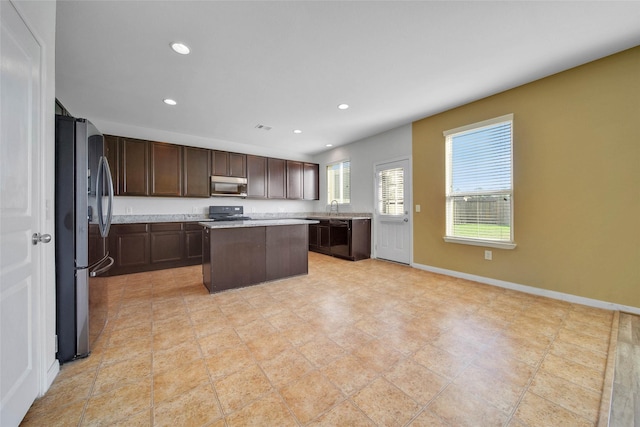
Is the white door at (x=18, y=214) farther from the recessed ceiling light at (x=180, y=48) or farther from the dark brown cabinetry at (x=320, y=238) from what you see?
the dark brown cabinetry at (x=320, y=238)

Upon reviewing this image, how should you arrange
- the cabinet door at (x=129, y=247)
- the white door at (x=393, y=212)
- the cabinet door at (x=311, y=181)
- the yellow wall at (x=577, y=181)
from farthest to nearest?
the cabinet door at (x=311, y=181), the white door at (x=393, y=212), the cabinet door at (x=129, y=247), the yellow wall at (x=577, y=181)

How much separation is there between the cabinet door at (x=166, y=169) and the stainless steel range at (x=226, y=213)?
2.55ft

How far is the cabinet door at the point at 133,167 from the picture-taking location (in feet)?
13.6

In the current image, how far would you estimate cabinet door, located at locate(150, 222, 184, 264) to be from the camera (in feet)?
13.9

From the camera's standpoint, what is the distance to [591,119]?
261cm

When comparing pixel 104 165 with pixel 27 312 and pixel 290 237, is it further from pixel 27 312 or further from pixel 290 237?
pixel 290 237

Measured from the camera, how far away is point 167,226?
436 centimetres

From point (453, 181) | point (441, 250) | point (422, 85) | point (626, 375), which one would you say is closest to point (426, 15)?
point (422, 85)

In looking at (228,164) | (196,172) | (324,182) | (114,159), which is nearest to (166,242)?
(196,172)

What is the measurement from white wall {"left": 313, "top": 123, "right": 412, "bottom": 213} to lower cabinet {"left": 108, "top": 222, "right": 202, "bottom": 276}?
3.45 meters

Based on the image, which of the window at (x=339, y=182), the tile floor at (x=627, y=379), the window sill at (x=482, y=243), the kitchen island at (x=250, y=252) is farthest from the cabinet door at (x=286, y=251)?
the tile floor at (x=627, y=379)

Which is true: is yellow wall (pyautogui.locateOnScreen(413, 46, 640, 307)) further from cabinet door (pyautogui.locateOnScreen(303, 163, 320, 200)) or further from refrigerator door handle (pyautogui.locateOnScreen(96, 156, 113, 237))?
refrigerator door handle (pyautogui.locateOnScreen(96, 156, 113, 237))

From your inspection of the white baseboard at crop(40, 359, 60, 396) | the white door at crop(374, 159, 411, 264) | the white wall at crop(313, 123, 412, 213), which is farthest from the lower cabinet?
the white door at crop(374, 159, 411, 264)

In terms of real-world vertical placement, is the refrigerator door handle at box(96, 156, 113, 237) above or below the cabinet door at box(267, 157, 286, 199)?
below
